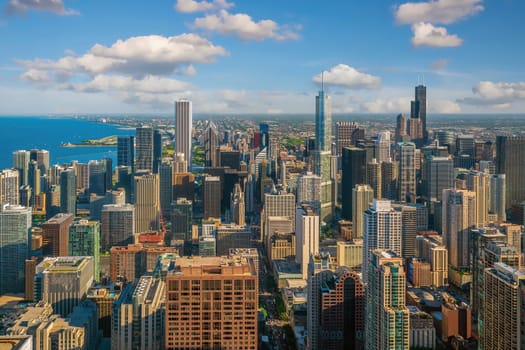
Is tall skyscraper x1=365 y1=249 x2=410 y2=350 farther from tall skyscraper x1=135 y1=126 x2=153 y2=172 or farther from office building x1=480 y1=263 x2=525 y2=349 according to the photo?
tall skyscraper x1=135 y1=126 x2=153 y2=172

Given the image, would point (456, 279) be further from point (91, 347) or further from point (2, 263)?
point (2, 263)

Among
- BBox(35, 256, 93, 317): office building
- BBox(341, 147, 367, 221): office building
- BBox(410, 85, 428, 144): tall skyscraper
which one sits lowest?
BBox(35, 256, 93, 317): office building

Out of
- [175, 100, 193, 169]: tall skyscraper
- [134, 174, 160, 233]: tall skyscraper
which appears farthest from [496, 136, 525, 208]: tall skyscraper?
[175, 100, 193, 169]: tall skyscraper

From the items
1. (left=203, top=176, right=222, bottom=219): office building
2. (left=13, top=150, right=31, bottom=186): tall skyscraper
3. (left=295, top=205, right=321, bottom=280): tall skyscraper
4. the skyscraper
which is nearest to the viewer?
(left=295, top=205, right=321, bottom=280): tall skyscraper

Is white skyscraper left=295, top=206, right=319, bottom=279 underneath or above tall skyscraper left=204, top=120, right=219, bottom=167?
underneath

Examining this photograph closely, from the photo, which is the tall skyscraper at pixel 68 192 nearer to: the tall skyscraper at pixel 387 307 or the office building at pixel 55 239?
the office building at pixel 55 239

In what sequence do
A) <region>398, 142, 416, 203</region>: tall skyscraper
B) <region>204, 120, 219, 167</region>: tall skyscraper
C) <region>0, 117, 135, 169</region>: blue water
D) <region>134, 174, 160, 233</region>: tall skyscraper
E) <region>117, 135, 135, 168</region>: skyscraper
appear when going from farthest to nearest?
<region>0, 117, 135, 169</region>: blue water → <region>204, 120, 219, 167</region>: tall skyscraper → <region>117, 135, 135, 168</region>: skyscraper → <region>398, 142, 416, 203</region>: tall skyscraper → <region>134, 174, 160, 233</region>: tall skyscraper

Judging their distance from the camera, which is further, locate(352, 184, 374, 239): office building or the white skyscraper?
locate(352, 184, 374, 239): office building
